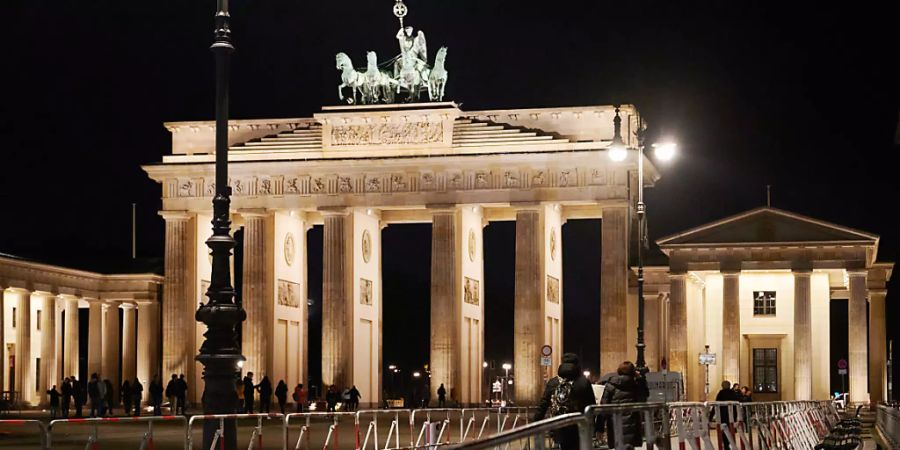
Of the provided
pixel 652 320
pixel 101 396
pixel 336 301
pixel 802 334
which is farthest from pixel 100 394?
pixel 652 320

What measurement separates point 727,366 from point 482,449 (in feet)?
194

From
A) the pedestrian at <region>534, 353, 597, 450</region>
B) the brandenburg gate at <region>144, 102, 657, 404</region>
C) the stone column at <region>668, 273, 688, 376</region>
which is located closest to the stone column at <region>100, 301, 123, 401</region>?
the brandenburg gate at <region>144, 102, 657, 404</region>

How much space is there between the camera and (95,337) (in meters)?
88.3

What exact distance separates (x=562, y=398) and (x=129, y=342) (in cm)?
7034

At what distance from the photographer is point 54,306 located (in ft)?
274

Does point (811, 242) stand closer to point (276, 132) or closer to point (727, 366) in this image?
point (727, 366)

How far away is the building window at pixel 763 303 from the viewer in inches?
3019

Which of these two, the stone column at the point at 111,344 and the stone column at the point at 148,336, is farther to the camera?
the stone column at the point at 111,344

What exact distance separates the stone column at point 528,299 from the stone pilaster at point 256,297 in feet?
36.8

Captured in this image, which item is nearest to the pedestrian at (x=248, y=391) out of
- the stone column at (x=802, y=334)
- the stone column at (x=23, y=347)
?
the stone column at (x=23, y=347)

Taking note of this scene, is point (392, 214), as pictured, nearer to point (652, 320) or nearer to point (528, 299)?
point (528, 299)

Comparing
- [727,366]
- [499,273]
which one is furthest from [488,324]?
[727,366]

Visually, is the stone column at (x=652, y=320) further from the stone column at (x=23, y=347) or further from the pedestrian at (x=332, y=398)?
the stone column at (x=23, y=347)

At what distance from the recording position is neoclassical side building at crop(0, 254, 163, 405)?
80250mm
